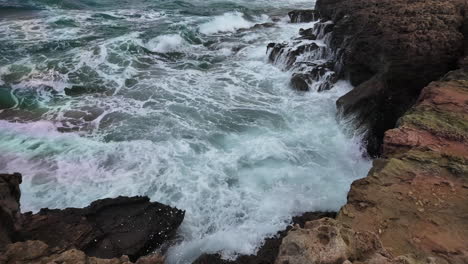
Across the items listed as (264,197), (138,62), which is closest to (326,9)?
(138,62)

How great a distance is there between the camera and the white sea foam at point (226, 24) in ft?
68.9

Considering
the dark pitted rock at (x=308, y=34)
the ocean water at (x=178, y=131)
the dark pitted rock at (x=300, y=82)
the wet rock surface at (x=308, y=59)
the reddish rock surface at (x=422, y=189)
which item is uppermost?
the reddish rock surface at (x=422, y=189)

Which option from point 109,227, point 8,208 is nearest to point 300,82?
point 109,227

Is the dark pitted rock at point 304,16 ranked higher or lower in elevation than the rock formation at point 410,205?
lower

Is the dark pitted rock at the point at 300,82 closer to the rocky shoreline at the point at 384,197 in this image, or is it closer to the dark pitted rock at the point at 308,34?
the rocky shoreline at the point at 384,197

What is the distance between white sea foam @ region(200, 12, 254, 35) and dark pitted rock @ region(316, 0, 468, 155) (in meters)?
11.0

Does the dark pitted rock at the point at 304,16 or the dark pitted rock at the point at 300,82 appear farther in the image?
the dark pitted rock at the point at 304,16

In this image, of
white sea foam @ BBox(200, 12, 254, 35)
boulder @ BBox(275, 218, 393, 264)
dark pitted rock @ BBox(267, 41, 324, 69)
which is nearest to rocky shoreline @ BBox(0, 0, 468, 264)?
boulder @ BBox(275, 218, 393, 264)

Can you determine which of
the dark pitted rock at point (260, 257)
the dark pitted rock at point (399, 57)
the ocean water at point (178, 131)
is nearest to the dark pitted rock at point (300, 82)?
Answer: the ocean water at point (178, 131)

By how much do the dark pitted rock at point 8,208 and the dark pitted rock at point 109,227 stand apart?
0.91 feet

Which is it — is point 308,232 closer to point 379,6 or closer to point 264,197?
point 264,197

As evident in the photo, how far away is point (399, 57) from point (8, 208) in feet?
31.1

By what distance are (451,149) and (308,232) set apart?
3.48m

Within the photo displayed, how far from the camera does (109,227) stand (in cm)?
646
